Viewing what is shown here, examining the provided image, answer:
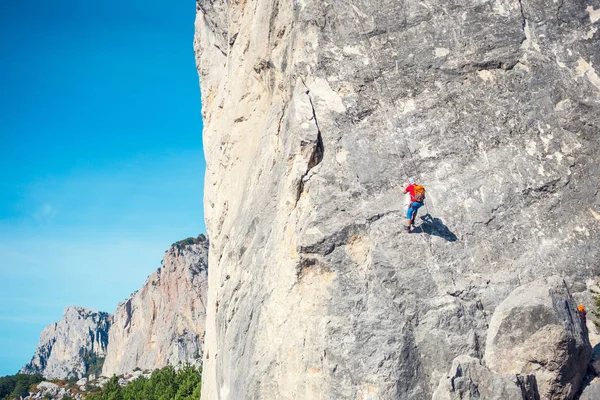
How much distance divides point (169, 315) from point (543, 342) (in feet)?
359

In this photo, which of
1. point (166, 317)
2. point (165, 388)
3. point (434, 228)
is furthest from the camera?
point (166, 317)

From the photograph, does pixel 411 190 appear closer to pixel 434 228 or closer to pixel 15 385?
pixel 434 228

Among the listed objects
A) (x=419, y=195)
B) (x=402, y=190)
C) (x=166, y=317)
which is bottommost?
(x=419, y=195)

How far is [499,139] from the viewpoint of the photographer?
47.6 ft

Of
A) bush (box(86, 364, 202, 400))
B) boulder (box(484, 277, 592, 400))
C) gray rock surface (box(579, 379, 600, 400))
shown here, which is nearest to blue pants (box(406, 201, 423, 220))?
boulder (box(484, 277, 592, 400))

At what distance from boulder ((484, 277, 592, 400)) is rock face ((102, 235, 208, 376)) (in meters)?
96.0

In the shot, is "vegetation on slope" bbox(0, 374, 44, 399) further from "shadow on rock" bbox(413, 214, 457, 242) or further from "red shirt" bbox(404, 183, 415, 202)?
"red shirt" bbox(404, 183, 415, 202)

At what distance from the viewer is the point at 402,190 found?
14000 mm

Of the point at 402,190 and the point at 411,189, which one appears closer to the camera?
the point at 411,189

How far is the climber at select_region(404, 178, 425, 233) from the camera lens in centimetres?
1298

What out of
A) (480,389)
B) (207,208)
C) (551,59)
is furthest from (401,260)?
(207,208)

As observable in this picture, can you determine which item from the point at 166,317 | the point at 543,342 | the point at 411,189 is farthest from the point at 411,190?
the point at 166,317

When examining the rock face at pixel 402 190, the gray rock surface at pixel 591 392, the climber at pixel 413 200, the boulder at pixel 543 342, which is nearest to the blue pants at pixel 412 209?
the climber at pixel 413 200

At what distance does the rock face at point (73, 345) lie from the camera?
156 meters
